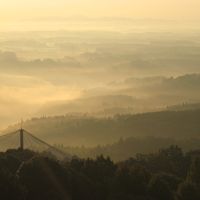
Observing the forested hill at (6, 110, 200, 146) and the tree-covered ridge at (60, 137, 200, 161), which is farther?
the forested hill at (6, 110, 200, 146)

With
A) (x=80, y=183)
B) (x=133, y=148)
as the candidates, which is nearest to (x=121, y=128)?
(x=133, y=148)

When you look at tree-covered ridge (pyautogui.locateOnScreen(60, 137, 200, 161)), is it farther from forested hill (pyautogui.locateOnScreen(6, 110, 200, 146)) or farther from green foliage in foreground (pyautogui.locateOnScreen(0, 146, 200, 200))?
green foliage in foreground (pyautogui.locateOnScreen(0, 146, 200, 200))

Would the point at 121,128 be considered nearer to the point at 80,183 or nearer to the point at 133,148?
the point at 133,148

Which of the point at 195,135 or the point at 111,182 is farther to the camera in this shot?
the point at 195,135

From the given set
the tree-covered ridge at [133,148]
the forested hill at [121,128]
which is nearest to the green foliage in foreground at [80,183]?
the tree-covered ridge at [133,148]

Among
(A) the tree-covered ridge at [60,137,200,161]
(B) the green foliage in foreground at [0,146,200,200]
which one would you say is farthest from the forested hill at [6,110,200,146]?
(B) the green foliage in foreground at [0,146,200,200]

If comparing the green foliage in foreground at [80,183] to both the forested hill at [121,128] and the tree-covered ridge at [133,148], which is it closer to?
the tree-covered ridge at [133,148]

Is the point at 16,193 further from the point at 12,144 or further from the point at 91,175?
the point at 12,144

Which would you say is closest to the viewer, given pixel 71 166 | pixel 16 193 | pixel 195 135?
pixel 16 193

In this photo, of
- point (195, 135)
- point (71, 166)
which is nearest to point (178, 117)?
point (195, 135)
